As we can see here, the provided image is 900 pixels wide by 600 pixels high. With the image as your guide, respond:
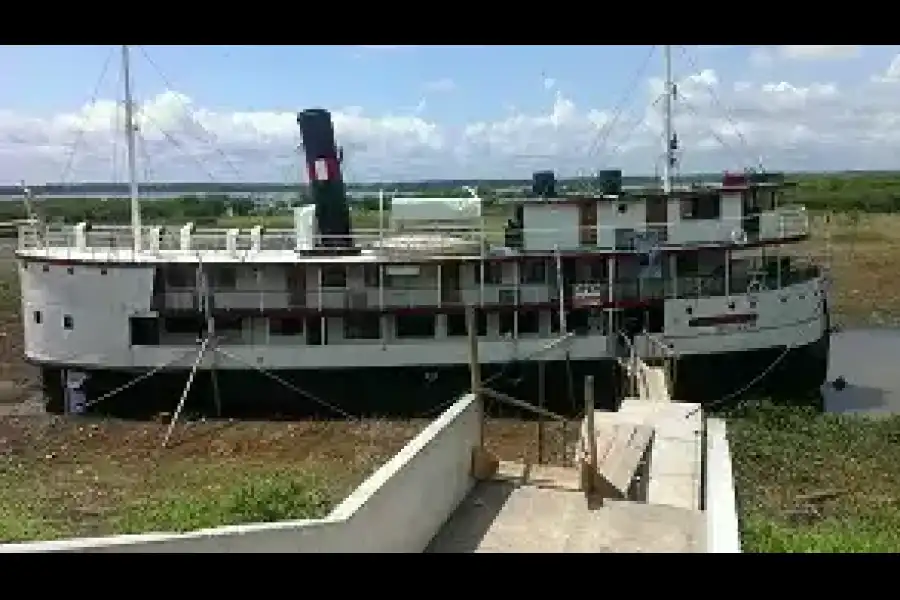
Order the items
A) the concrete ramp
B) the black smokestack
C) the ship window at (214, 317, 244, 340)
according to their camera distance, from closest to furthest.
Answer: the concrete ramp
the ship window at (214, 317, 244, 340)
the black smokestack

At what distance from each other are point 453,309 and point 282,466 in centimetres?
577

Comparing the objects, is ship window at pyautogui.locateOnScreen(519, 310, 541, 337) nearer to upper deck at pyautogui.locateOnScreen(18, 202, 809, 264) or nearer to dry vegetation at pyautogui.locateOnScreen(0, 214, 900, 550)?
upper deck at pyautogui.locateOnScreen(18, 202, 809, 264)

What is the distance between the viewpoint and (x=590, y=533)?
29.3 feet

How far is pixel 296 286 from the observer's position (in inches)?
912

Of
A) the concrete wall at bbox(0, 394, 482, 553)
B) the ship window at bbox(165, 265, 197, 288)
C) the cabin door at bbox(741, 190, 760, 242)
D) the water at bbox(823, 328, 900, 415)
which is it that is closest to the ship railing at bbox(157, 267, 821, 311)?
the ship window at bbox(165, 265, 197, 288)

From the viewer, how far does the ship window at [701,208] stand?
A: 23.0 metres

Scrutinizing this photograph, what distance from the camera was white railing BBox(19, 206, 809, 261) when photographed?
2288 centimetres

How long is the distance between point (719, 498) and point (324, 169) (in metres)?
18.2

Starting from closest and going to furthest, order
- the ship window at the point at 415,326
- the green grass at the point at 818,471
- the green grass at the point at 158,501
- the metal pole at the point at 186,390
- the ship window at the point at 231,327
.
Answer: the green grass at the point at 158,501, the green grass at the point at 818,471, the metal pole at the point at 186,390, the ship window at the point at 415,326, the ship window at the point at 231,327

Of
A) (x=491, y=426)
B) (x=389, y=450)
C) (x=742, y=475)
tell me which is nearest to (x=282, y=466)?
(x=389, y=450)

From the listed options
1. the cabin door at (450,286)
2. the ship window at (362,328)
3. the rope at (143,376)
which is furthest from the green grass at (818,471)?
the rope at (143,376)

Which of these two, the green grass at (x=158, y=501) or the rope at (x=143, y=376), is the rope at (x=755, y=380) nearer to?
the green grass at (x=158, y=501)

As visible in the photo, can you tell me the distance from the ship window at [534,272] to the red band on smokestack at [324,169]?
6.03 meters
